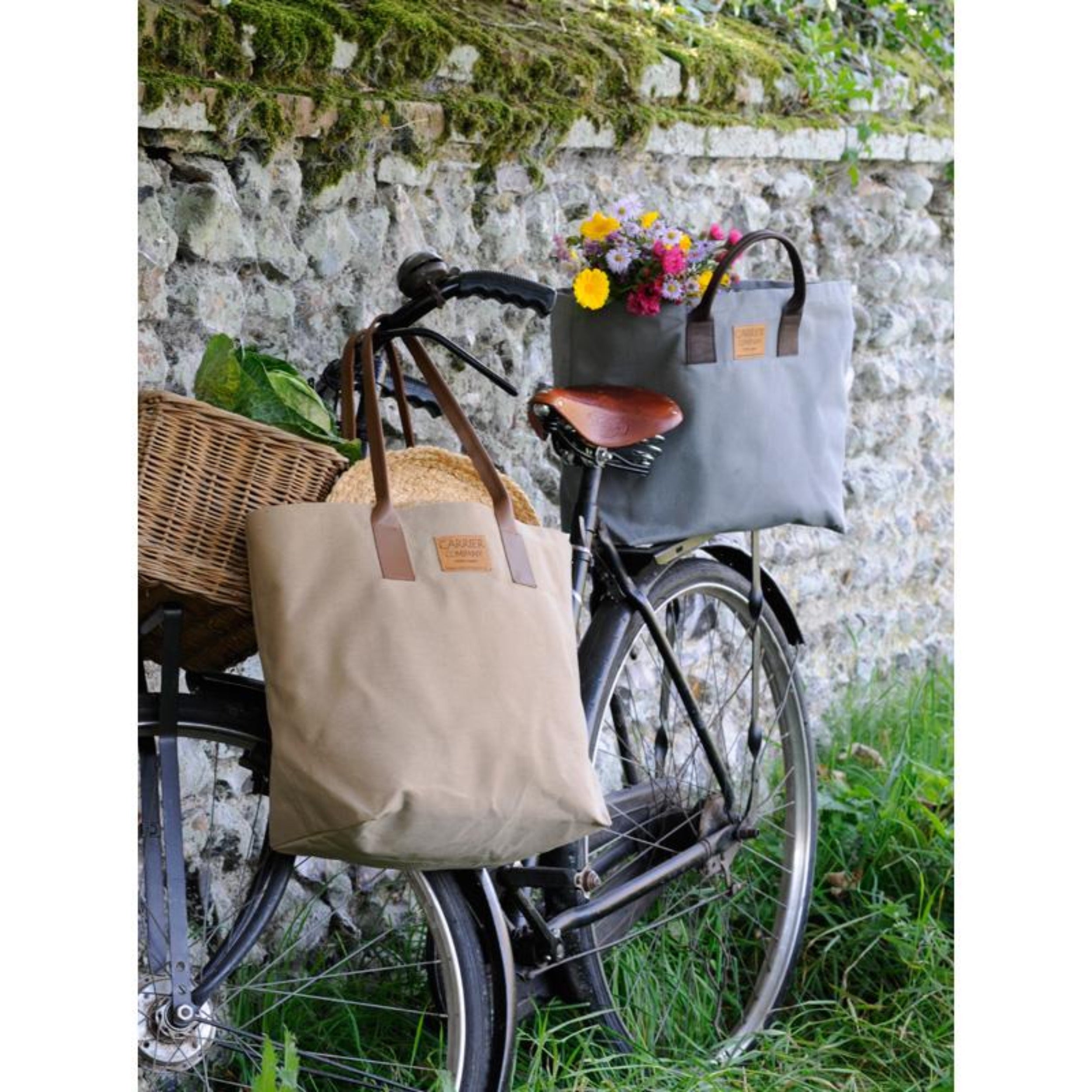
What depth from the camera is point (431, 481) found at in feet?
7.14

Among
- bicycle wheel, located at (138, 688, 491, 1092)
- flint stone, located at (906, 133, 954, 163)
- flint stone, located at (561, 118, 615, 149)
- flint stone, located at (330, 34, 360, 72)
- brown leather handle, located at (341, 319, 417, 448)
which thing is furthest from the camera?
flint stone, located at (906, 133, 954, 163)

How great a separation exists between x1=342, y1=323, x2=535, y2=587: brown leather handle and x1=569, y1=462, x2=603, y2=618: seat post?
0.43m

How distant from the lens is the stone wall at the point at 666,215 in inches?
107

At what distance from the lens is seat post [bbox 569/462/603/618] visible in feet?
8.56

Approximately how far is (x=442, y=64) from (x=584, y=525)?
103 centimetres

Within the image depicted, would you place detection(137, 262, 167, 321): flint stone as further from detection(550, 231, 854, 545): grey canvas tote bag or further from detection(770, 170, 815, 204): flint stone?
detection(770, 170, 815, 204): flint stone

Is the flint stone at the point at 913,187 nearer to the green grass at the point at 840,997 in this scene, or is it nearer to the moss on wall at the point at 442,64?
the moss on wall at the point at 442,64

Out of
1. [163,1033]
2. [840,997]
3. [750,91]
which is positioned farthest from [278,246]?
[840,997]

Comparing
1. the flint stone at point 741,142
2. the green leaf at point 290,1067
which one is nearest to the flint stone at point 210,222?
the green leaf at point 290,1067

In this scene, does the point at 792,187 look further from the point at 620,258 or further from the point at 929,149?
the point at 620,258

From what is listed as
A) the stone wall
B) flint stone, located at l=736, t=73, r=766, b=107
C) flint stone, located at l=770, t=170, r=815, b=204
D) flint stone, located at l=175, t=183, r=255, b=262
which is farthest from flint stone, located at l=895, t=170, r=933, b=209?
flint stone, located at l=175, t=183, r=255, b=262
